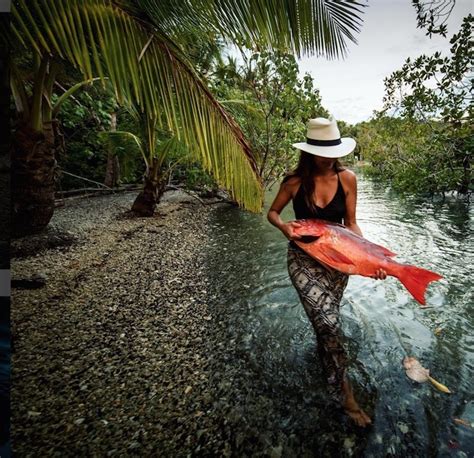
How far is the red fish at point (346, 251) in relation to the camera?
197cm

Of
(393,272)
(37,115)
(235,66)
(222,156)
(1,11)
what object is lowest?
(393,272)

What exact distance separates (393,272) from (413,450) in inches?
50.0

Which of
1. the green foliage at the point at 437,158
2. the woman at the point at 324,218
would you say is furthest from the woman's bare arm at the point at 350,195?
the green foliage at the point at 437,158

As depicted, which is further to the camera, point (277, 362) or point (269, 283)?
point (269, 283)

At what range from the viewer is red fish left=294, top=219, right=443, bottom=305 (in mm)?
1974

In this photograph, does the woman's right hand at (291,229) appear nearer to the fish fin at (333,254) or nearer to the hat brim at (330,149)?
the fish fin at (333,254)

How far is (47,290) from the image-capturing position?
4336 millimetres

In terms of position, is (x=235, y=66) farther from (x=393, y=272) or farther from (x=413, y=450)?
(x=413, y=450)

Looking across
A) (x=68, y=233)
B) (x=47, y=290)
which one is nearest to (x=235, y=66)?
(x=68, y=233)

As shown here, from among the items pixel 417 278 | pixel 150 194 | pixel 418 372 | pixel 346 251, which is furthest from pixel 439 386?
pixel 150 194

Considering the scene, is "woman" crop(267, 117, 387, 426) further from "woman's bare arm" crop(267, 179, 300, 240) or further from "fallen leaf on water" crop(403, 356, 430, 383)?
"fallen leaf on water" crop(403, 356, 430, 383)

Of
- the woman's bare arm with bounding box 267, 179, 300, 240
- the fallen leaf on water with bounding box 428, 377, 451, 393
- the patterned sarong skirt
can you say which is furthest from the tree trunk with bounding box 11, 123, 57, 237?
the fallen leaf on water with bounding box 428, 377, 451, 393

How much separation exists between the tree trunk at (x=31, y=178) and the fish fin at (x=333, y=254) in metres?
5.38

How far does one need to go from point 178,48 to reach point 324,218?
223 cm
